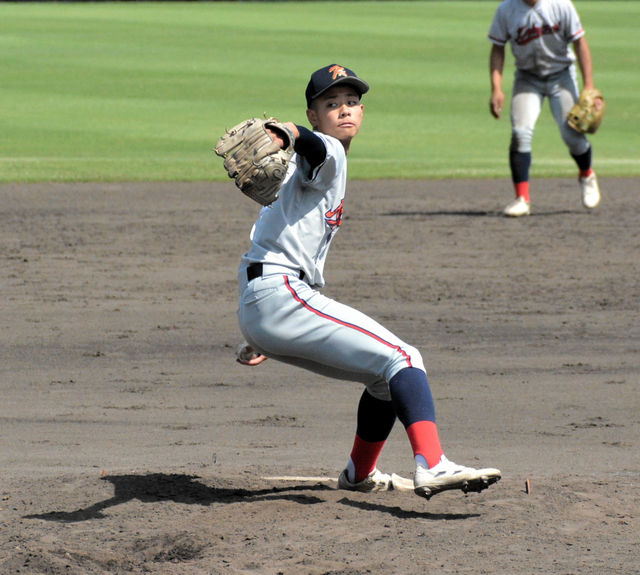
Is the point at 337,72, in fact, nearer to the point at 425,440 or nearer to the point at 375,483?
the point at 425,440

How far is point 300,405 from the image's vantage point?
4.98 m

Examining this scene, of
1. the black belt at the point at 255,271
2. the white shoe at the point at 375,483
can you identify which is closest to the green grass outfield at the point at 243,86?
the white shoe at the point at 375,483

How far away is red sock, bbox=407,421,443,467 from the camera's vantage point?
341 cm

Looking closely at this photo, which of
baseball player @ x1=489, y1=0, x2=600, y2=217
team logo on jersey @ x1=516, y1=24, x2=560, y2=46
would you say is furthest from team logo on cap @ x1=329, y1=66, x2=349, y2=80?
team logo on jersey @ x1=516, y1=24, x2=560, y2=46

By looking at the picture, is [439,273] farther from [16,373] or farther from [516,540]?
[516,540]

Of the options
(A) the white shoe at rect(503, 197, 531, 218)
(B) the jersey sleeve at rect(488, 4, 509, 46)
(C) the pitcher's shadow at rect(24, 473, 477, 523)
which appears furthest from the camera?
(A) the white shoe at rect(503, 197, 531, 218)

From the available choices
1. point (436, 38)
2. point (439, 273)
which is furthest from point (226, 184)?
point (436, 38)

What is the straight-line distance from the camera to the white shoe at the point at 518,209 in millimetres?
9820

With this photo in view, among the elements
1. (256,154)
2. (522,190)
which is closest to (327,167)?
(256,154)

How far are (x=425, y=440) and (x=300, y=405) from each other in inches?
63.3

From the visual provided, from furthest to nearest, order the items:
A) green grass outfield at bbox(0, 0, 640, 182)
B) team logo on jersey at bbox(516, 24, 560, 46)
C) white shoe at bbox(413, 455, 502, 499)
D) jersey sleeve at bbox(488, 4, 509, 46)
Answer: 1. green grass outfield at bbox(0, 0, 640, 182)
2. jersey sleeve at bbox(488, 4, 509, 46)
3. team logo on jersey at bbox(516, 24, 560, 46)
4. white shoe at bbox(413, 455, 502, 499)

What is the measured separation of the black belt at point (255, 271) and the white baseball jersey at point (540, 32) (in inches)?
252

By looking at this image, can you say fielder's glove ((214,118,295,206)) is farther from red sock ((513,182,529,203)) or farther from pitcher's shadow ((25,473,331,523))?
red sock ((513,182,529,203))

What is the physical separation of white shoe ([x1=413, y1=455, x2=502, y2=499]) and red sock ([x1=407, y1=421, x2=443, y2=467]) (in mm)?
54
